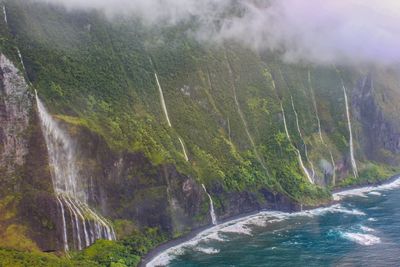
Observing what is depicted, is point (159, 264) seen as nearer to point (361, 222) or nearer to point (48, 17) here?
point (361, 222)

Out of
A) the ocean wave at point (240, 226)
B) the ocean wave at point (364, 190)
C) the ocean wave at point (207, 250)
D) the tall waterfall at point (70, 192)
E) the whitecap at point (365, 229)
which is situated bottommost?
the whitecap at point (365, 229)

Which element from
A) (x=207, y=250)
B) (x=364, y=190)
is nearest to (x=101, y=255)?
(x=207, y=250)

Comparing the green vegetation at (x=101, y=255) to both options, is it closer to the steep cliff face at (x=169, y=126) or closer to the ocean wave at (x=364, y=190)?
the steep cliff face at (x=169, y=126)

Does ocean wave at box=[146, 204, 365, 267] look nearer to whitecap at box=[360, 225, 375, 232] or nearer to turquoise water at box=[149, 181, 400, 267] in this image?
turquoise water at box=[149, 181, 400, 267]

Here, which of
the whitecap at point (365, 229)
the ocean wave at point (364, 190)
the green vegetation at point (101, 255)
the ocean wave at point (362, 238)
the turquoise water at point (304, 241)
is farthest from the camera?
the ocean wave at point (364, 190)

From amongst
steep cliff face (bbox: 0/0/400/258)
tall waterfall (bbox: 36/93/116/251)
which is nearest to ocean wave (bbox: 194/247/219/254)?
steep cliff face (bbox: 0/0/400/258)

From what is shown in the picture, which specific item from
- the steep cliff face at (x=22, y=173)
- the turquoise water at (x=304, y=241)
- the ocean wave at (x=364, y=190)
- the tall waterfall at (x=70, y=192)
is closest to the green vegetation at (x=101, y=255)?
the tall waterfall at (x=70, y=192)
